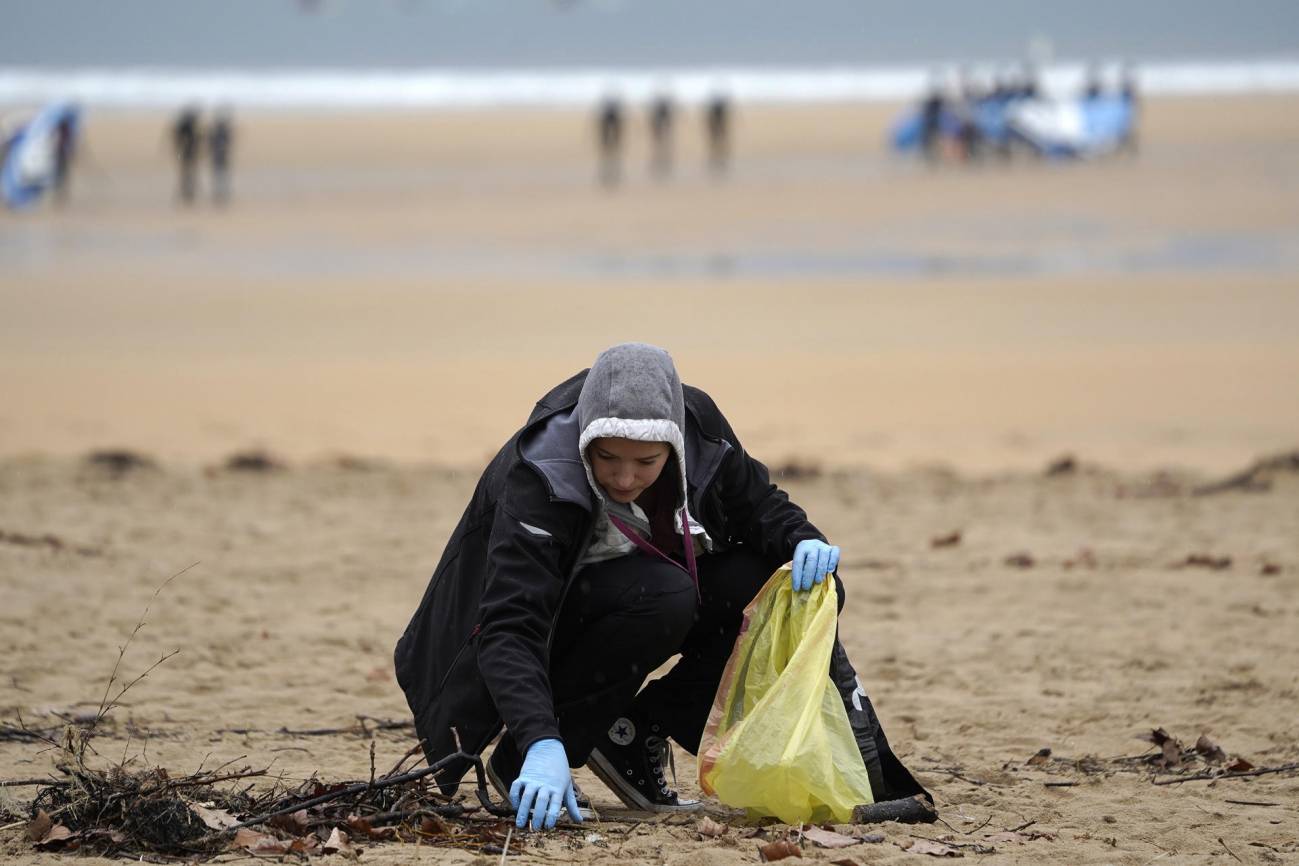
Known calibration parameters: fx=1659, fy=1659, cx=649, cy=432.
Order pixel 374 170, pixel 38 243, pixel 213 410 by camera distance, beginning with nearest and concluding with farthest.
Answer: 1. pixel 213 410
2. pixel 38 243
3. pixel 374 170

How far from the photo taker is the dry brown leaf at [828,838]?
3.43 m

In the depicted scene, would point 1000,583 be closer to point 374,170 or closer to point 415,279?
point 415,279

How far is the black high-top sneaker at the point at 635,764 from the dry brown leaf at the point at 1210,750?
135 cm

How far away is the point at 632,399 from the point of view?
10.7 ft

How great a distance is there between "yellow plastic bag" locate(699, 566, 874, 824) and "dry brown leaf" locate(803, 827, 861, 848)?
0.18ft

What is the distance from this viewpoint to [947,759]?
435 cm

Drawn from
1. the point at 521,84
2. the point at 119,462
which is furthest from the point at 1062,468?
the point at 521,84

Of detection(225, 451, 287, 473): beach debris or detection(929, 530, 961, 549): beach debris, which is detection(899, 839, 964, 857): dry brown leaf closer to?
detection(929, 530, 961, 549): beach debris

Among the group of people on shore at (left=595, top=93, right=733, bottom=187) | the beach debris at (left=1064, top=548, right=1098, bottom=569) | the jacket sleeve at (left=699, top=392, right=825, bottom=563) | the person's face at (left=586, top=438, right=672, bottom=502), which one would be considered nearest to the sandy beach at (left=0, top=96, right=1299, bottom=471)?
the group of people on shore at (left=595, top=93, right=733, bottom=187)

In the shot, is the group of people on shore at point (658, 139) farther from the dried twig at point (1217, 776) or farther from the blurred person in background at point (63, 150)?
the dried twig at point (1217, 776)

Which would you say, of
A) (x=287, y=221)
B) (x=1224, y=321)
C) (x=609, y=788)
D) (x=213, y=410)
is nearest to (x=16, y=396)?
(x=213, y=410)

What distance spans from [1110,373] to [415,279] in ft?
28.7

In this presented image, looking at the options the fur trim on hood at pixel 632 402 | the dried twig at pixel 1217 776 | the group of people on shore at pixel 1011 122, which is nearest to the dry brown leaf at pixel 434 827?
the fur trim on hood at pixel 632 402

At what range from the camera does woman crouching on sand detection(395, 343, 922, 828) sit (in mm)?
3307
